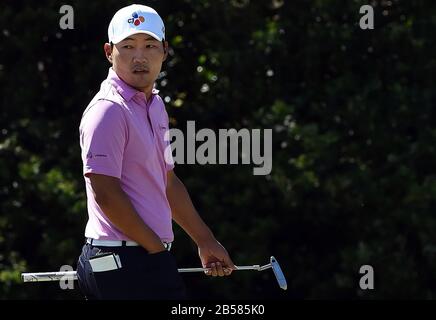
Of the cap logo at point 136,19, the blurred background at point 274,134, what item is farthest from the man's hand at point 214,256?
the blurred background at point 274,134

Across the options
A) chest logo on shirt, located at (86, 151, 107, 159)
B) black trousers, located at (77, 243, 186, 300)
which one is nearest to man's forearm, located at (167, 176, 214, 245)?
black trousers, located at (77, 243, 186, 300)

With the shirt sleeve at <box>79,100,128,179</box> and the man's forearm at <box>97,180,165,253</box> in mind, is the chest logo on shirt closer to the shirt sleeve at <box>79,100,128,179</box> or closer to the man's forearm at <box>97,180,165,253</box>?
the shirt sleeve at <box>79,100,128,179</box>

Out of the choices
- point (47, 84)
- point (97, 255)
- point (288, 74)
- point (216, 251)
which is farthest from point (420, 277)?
point (97, 255)

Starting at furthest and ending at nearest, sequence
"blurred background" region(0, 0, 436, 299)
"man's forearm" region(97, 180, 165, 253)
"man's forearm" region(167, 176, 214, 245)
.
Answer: "blurred background" region(0, 0, 436, 299), "man's forearm" region(167, 176, 214, 245), "man's forearm" region(97, 180, 165, 253)

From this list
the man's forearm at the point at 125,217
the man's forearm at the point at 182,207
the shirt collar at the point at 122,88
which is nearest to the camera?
the man's forearm at the point at 125,217

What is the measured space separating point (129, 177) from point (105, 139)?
0.59 feet

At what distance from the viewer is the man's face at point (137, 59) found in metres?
3.79

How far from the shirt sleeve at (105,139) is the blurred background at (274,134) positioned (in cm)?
377

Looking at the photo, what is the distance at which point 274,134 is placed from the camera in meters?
7.49

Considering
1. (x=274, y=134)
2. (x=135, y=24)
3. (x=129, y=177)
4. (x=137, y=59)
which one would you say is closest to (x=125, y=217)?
(x=129, y=177)

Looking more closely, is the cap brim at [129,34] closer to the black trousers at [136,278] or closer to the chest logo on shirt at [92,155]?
the chest logo on shirt at [92,155]

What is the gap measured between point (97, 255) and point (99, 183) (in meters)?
0.24

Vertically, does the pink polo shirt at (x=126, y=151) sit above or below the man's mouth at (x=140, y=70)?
below

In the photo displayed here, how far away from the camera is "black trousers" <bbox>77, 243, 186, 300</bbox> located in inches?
142
